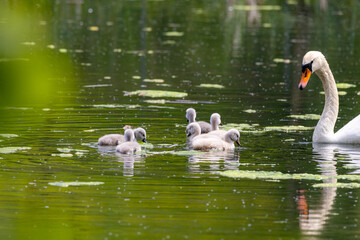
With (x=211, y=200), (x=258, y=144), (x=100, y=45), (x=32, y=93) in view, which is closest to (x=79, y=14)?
(x=100, y=45)

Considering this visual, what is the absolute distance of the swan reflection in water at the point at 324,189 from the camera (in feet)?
23.6

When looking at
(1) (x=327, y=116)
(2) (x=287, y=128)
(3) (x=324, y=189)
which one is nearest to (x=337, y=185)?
(3) (x=324, y=189)

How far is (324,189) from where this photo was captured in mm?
8766

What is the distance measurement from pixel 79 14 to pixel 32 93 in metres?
31.2

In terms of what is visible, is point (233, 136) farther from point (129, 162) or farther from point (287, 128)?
point (287, 128)

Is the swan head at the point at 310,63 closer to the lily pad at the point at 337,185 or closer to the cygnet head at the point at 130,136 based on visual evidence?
the cygnet head at the point at 130,136

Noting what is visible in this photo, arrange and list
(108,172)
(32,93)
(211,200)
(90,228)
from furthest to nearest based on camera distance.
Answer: (108,172), (211,200), (90,228), (32,93)

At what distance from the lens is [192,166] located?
391 inches

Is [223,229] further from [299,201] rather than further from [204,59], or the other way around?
[204,59]

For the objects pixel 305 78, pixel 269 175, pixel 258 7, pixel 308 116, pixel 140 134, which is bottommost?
pixel 308 116

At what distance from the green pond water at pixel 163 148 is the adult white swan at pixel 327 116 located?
0.28 meters

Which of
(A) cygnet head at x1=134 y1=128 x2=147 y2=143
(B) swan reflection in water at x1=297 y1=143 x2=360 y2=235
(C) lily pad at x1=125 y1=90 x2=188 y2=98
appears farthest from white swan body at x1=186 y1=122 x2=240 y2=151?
(C) lily pad at x1=125 y1=90 x2=188 y2=98

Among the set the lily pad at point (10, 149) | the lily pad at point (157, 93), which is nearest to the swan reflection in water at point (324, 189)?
the lily pad at point (10, 149)

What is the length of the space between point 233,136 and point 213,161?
0.91 m
